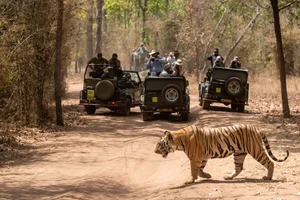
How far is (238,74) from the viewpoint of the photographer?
885 inches

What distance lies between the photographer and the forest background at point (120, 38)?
1648cm

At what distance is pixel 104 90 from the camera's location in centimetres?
2170

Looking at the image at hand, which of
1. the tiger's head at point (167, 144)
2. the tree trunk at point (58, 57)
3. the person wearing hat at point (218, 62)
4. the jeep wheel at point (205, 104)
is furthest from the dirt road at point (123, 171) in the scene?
the person wearing hat at point (218, 62)

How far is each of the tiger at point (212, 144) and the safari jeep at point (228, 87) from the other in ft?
39.3

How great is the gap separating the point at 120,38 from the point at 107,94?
41.6 m

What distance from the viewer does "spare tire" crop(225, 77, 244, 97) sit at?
22.0 metres

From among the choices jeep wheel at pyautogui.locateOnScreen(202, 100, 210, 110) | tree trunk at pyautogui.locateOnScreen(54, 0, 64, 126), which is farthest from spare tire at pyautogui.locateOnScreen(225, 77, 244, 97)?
tree trunk at pyautogui.locateOnScreen(54, 0, 64, 126)

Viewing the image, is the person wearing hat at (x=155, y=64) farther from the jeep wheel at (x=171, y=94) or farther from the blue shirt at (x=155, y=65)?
the jeep wheel at (x=171, y=94)

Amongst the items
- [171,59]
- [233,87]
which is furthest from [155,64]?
[233,87]

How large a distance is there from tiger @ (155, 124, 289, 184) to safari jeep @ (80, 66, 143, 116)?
11.8 metres

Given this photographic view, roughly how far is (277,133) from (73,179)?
7570mm

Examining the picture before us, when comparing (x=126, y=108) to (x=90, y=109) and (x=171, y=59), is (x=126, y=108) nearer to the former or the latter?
(x=90, y=109)

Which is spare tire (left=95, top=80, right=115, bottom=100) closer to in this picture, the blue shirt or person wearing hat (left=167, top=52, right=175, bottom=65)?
the blue shirt

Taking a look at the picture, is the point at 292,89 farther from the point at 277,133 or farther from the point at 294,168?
the point at 294,168
